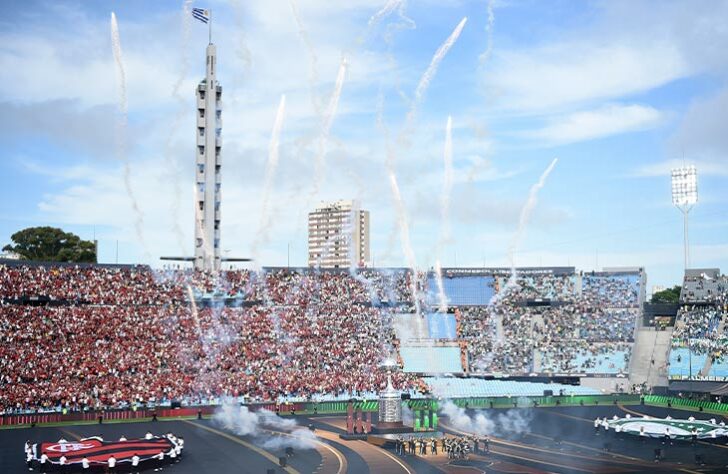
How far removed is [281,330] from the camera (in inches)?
3339

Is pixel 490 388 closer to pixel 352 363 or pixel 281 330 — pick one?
pixel 352 363

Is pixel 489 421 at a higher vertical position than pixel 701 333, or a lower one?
lower

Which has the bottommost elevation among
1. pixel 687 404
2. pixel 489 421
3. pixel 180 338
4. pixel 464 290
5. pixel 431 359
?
pixel 489 421

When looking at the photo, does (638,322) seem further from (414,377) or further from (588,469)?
(588,469)

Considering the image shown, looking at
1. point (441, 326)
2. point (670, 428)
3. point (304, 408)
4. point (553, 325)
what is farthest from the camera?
point (441, 326)

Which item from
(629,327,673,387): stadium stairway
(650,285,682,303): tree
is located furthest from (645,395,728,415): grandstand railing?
(650,285,682,303): tree

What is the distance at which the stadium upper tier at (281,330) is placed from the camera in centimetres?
7219

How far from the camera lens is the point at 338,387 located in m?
77.5

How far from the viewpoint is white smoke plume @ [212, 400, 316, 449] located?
180 feet

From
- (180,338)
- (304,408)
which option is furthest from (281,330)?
(304,408)

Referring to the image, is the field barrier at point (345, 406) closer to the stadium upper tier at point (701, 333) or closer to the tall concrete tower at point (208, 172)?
the stadium upper tier at point (701, 333)

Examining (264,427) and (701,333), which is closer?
(264,427)

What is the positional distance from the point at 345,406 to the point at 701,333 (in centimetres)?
4097

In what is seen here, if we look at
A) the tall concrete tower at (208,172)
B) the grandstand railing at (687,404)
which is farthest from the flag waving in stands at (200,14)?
the grandstand railing at (687,404)
